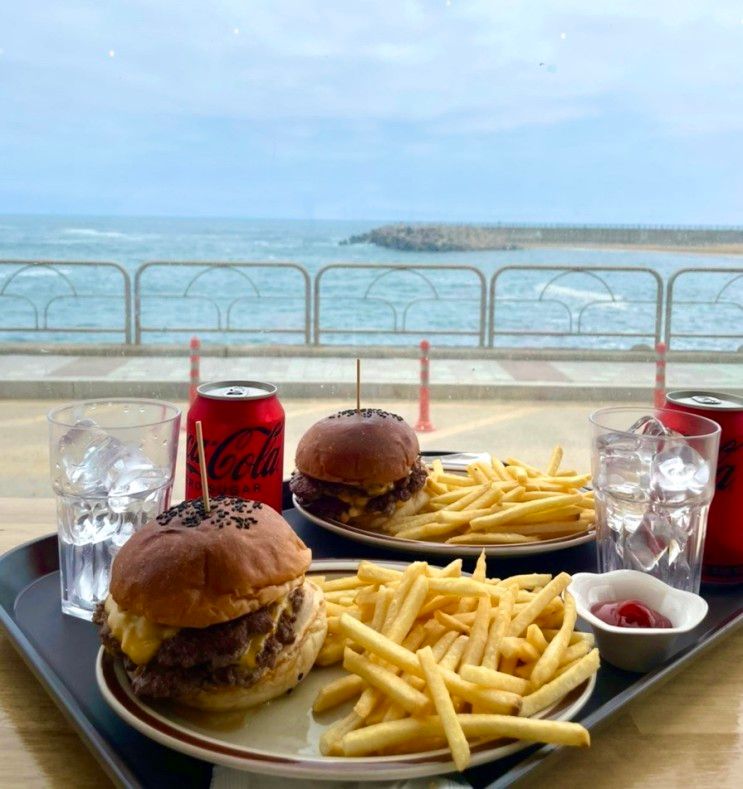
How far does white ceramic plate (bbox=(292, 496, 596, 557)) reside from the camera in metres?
1.47

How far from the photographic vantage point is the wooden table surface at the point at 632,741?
0.96 metres

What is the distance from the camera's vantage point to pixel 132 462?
1.32 metres

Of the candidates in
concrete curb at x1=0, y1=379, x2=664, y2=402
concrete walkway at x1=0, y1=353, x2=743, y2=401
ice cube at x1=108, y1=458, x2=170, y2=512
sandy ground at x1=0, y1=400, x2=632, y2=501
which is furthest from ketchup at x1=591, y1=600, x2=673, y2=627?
concrete curb at x1=0, y1=379, x2=664, y2=402

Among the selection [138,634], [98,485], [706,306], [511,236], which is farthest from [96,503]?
[511,236]

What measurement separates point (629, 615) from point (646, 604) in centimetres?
5

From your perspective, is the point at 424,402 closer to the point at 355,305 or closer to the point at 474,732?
the point at 355,305

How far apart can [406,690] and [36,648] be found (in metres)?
0.59

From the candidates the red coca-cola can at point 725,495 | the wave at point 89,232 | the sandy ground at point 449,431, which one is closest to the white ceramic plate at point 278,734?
the red coca-cola can at point 725,495

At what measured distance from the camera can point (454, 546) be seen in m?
1.48

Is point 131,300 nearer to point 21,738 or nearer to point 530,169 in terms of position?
point 21,738

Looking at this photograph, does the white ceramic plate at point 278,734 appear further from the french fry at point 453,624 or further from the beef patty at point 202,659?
the french fry at point 453,624

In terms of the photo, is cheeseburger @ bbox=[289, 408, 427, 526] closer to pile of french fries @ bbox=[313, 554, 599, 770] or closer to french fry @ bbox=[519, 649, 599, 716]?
pile of french fries @ bbox=[313, 554, 599, 770]

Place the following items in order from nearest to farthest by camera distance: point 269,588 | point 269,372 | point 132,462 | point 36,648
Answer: point 269,588 < point 36,648 < point 132,462 < point 269,372

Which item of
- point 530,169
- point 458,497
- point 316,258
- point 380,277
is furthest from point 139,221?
point 458,497
